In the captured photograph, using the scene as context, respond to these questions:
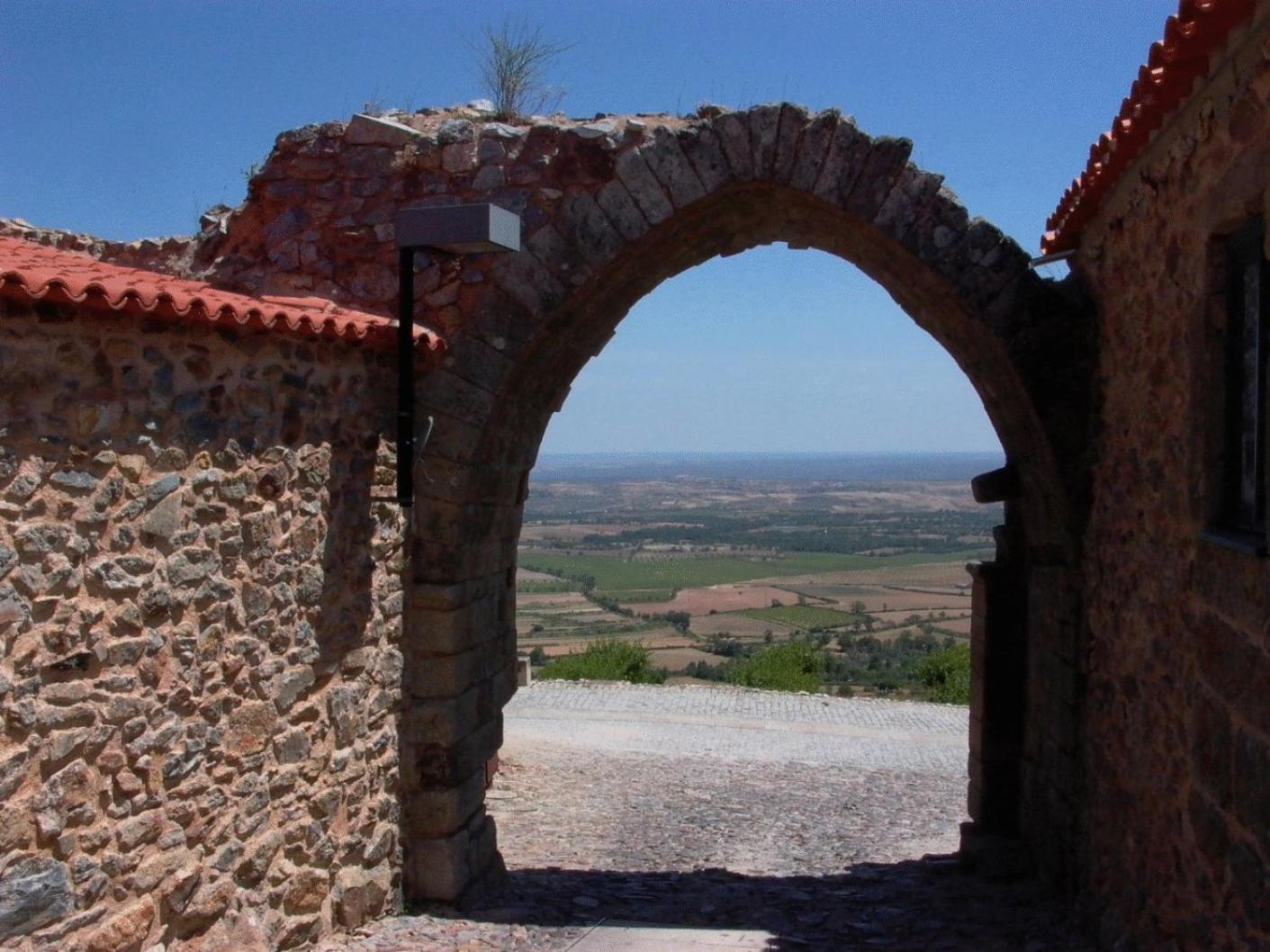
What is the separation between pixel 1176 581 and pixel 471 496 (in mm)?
3641

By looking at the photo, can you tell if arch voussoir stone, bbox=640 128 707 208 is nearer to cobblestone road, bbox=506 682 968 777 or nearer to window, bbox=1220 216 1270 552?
window, bbox=1220 216 1270 552

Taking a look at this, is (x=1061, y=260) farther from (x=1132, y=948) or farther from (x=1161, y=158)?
(x=1132, y=948)

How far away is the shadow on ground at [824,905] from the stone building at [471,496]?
33 cm

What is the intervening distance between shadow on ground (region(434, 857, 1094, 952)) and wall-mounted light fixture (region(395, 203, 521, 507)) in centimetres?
264

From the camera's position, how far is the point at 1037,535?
23.0 feet

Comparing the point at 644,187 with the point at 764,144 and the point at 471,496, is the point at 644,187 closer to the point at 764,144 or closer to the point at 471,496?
the point at 764,144

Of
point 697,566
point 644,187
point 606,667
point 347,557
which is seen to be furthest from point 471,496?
point 697,566

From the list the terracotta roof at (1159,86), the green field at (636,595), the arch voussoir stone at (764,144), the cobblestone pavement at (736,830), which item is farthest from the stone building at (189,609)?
the green field at (636,595)

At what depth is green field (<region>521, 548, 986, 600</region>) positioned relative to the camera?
63.5 meters

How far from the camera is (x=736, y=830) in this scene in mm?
9672

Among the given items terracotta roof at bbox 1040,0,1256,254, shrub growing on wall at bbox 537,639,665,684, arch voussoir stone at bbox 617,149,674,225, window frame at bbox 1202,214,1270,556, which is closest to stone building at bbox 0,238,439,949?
arch voussoir stone at bbox 617,149,674,225

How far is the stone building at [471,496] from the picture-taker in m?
4.10

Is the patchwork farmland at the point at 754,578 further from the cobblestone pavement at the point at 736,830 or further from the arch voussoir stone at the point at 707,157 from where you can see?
the arch voussoir stone at the point at 707,157

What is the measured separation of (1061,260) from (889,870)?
4358 mm
